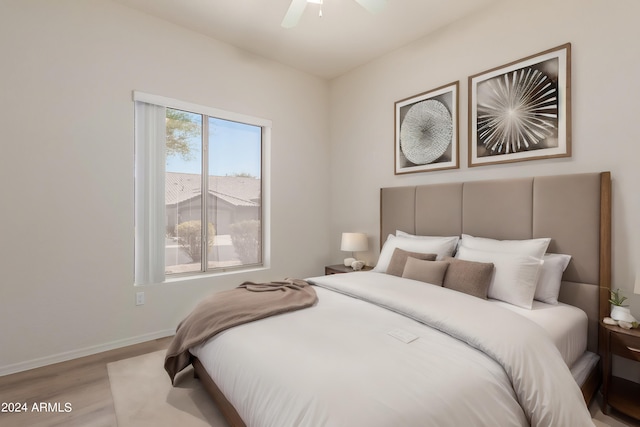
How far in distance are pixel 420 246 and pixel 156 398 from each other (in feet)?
7.38

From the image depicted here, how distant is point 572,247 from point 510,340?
1271 millimetres

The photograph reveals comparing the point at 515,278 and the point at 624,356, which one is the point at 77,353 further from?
the point at 624,356

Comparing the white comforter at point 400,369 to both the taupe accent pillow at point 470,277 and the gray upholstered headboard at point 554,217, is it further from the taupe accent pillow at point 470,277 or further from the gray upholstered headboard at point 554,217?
the gray upholstered headboard at point 554,217

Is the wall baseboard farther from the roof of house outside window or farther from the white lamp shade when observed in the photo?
the white lamp shade

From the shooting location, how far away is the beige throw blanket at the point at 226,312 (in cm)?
181

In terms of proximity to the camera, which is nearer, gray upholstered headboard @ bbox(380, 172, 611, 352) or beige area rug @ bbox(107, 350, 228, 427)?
beige area rug @ bbox(107, 350, 228, 427)

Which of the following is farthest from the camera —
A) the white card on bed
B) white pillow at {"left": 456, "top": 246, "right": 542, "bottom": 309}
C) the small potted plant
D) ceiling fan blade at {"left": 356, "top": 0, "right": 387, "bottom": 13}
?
ceiling fan blade at {"left": 356, "top": 0, "right": 387, "bottom": 13}

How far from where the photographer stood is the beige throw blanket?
1.81 m

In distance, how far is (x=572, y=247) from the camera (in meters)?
2.19

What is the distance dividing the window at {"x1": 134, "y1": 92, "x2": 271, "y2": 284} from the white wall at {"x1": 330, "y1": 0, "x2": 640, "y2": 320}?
50.0 inches

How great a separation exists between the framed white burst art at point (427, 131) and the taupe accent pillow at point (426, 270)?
1.10 m

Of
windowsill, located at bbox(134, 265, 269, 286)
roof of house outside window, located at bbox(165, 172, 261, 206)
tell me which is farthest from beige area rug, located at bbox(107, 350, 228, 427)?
roof of house outside window, located at bbox(165, 172, 261, 206)

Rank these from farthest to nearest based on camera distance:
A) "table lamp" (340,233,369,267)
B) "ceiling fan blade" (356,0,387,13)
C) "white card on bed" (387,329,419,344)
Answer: "table lamp" (340,233,369,267), "ceiling fan blade" (356,0,387,13), "white card on bed" (387,329,419,344)

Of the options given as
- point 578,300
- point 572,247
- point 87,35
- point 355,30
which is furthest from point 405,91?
point 87,35
